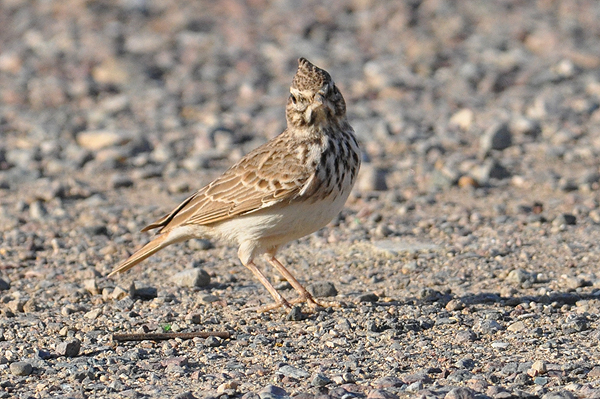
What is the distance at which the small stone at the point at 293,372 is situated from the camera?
5.71 m

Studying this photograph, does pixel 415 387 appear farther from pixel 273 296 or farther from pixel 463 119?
pixel 463 119

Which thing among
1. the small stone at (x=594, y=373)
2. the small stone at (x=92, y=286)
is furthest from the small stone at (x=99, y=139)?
the small stone at (x=594, y=373)

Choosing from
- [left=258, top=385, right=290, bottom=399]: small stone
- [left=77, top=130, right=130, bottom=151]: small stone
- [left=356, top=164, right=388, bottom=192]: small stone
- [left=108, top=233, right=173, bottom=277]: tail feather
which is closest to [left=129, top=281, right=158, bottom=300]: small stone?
[left=108, top=233, right=173, bottom=277]: tail feather

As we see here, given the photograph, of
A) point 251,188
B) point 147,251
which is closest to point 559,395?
point 251,188

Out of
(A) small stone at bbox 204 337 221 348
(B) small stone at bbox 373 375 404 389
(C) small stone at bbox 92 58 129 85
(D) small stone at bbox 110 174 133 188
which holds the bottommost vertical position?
(B) small stone at bbox 373 375 404 389

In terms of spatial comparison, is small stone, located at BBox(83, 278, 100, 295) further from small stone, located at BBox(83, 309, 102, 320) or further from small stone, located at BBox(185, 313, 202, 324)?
small stone, located at BBox(185, 313, 202, 324)

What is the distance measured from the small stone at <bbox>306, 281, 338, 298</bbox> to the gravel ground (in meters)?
0.01

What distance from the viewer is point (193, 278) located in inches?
301

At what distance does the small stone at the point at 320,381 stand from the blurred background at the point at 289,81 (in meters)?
5.01

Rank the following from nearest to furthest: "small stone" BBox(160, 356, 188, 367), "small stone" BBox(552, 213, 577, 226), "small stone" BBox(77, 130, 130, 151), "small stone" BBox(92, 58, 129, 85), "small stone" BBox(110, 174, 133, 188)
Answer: "small stone" BBox(160, 356, 188, 367), "small stone" BBox(552, 213, 577, 226), "small stone" BBox(110, 174, 133, 188), "small stone" BBox(77, 130, 130, 151), "small stone" BBox(92, 58, 129, 85)

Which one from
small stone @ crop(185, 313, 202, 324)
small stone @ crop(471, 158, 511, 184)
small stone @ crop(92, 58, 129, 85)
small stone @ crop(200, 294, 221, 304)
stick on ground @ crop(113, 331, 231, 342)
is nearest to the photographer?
stick on ground @ crop(113, 331, 231, 342)

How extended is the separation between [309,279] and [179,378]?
2361 mm

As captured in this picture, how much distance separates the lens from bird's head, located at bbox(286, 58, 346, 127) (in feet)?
22.6

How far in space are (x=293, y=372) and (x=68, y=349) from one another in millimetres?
1517
